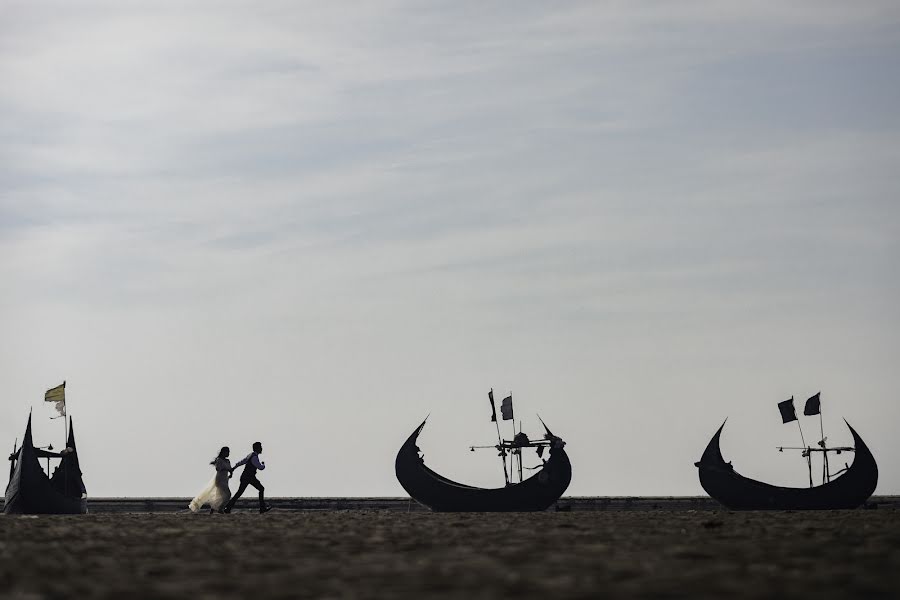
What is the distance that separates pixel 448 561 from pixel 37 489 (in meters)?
26.9

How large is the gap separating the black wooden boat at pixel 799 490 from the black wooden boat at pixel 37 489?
2751cm

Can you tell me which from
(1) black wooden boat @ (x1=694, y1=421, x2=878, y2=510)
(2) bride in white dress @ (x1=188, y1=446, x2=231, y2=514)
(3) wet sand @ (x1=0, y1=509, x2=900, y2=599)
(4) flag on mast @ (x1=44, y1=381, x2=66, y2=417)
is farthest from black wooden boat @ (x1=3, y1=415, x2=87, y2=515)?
(1) black wooden boat @ (x1=694, y1=421, x2=878, y2=510)

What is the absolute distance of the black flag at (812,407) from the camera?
5825 centimetres

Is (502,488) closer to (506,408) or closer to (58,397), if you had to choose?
(506,408)

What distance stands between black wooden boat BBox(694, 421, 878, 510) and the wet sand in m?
27.3

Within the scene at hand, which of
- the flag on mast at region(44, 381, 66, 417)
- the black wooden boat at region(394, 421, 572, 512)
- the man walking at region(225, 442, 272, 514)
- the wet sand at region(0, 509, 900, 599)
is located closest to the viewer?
the wet sand at region(0, 509, 900, 599)

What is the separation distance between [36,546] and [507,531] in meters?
9.62

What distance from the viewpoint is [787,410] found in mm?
58781

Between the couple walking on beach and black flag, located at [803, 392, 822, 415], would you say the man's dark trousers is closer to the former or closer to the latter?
the couple walking on beach

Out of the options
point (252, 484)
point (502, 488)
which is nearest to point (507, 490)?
point (502, 488)

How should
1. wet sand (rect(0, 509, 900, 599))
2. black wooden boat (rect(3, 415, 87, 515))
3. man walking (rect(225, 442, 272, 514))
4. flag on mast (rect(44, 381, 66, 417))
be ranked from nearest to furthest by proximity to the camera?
1. wet sand (rect(0, 509, 900, 599))
2. man walking (rect(225, 442, 272, 514))
3. black wooden boat (rect(3, 415, 87, 515))
4. flag on mast (rect(44, 381, 66, 417))

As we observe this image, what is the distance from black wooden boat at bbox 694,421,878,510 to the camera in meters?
55.0


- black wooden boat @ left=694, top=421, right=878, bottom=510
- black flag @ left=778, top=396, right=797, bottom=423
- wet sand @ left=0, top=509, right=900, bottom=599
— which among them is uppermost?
black flag @ left=778, top=396, right=797, bottom=423

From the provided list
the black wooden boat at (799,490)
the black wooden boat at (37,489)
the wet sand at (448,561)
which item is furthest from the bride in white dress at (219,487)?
the black wooden boat at (799,490)
